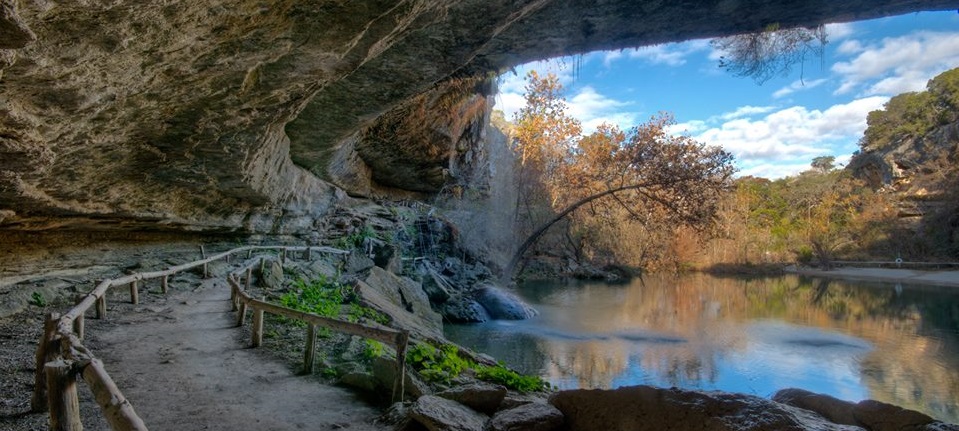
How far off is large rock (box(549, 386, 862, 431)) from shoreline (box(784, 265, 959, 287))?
29984mm

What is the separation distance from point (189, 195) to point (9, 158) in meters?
4.29

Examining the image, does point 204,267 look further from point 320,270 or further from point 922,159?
point 922,159

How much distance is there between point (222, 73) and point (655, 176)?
16.9 metres

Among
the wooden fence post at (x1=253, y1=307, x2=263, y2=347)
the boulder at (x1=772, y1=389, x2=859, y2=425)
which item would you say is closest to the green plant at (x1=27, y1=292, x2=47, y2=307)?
the wooden fence post at (x1=253, y1=307, x2=263, y2=347)

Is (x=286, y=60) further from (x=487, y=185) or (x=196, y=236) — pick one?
(x=487, y=185)

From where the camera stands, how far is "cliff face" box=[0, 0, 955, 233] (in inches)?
129

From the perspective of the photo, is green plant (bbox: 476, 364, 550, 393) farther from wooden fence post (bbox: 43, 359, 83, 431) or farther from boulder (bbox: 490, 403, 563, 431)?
wooden fence post (bbox: 43, 359, 83, 431)

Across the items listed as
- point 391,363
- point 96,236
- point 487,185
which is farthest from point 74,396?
point 487,185

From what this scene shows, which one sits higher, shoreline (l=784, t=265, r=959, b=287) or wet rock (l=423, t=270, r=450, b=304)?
wet rock (l=423, t=270, r=450, b=304)

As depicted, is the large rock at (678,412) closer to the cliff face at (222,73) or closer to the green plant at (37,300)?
the cliff face at (222,73)

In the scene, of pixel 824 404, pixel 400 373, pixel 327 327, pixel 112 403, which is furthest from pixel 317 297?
pixel 824 404

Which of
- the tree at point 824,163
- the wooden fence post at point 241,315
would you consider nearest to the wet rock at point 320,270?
the wooden fence post at point 241,315

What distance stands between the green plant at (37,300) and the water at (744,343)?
7.60 metres

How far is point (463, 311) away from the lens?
14.9 meters
